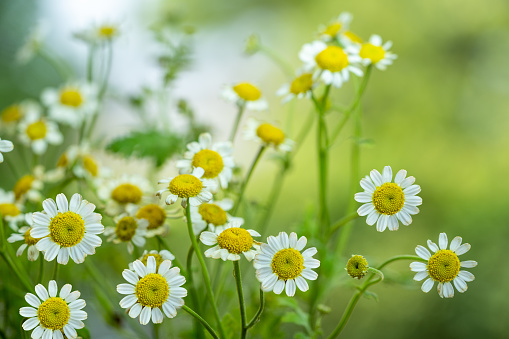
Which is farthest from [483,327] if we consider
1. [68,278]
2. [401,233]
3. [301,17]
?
[301,17]

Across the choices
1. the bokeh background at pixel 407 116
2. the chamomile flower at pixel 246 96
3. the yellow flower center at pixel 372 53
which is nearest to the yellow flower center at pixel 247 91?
the chamomile flower at pixel 246 96

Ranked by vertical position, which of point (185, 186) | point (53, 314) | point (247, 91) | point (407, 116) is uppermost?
point (407, 116)

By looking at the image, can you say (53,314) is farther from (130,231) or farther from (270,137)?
(270,137)

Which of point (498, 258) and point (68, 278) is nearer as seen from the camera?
point (68, 278)

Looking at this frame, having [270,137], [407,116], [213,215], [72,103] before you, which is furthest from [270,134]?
[407,116]

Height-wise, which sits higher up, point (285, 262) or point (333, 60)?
point (333, 60)

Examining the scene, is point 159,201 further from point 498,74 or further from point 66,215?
point 498,74

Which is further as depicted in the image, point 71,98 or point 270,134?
point 71,98
